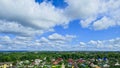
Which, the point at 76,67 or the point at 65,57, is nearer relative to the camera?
the point at 76,67

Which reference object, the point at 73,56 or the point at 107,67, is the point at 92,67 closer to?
the point at 107,67

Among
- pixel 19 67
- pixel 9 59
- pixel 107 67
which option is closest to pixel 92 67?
pixel 107 67

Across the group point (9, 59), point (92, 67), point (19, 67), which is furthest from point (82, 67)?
point (9, 59)

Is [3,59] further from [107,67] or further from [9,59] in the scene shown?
[107,67]

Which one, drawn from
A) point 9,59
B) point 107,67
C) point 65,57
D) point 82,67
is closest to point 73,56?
point 65,57

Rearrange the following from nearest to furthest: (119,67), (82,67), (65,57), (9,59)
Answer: (82,67), (119,67), (9,59), (65,57)

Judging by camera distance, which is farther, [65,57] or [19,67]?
[65,57]

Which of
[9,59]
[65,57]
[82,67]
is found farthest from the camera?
[65,57]

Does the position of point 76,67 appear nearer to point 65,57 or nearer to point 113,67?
point 113,67
